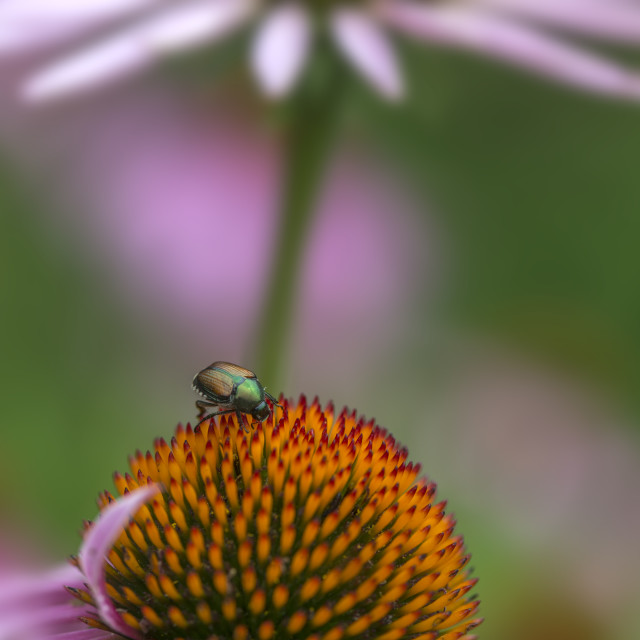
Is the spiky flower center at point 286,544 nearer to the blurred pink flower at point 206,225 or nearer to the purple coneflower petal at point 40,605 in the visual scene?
the purple coneflower petal at point 40,605

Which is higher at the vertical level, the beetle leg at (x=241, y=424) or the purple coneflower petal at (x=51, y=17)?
the purple coneflower petal at (x=51, y=17)

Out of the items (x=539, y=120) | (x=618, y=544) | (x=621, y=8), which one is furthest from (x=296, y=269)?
(x=539, y=120)

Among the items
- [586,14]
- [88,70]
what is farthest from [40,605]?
[586,14]

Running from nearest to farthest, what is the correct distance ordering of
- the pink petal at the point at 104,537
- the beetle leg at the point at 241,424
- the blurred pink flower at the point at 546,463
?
the pink petal at the point at 104,537
the beetle leg at the point at 241,424
the blurred pink flower at the point at 546,463

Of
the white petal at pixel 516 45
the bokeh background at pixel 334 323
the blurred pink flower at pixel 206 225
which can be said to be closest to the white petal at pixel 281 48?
the white petal at pixel 516 45

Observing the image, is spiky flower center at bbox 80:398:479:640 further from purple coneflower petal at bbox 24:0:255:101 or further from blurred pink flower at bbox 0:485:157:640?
purple coneflower petal at bbox 24:0:255:101

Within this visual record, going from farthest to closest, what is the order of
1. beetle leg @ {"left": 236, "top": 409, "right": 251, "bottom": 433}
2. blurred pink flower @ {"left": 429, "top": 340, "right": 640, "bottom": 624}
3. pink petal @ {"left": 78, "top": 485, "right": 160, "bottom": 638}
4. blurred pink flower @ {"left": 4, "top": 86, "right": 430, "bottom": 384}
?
blurred pink flower @ {"left": 4, "top": 86, "right": 430, "bottom": 384} → blurred pink flower @ {"left": 429, "top": 340, "right": 640, "bottom": 624} → beetle leg @ {"left": 236, "top": 409, "right": 251, "bottom": 433} → pink petal @ {"left": 78, "top": 485, "right": 160, "bottom": 638}

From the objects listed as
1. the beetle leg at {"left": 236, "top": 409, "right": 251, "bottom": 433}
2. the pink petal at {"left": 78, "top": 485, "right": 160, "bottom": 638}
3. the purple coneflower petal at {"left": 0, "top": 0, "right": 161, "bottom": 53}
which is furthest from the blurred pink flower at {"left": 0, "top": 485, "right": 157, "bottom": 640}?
the purple coneflower petal at {"left": 0, "top": 0, "right": 161, "bottom": 53}
